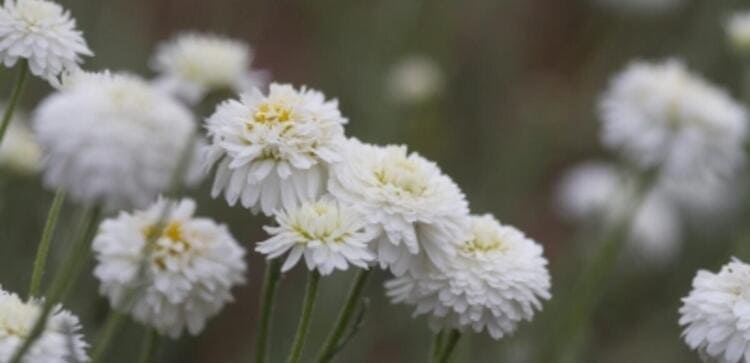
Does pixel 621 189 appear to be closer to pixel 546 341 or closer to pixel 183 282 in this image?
pixel 546 341

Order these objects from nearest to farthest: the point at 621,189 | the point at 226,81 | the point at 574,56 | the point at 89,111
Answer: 1. the point at 89,111
2. the point at 226,81
3. the point at 621,189
4. the point at 574,56

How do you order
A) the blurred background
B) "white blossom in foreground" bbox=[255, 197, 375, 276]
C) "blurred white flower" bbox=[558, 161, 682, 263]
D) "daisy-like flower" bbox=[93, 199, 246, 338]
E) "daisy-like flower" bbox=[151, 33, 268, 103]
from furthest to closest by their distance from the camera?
"blurred white flower" bbox=[558, 161, 682, 263]
the blurred background
"daisy-like flower" bbox=[151, 33, 268, 103]
"daisy-like flower" bbox=[93, 199, 246, 338]
"white blossom in foreground" bbox=[255, 197, 375, 276]

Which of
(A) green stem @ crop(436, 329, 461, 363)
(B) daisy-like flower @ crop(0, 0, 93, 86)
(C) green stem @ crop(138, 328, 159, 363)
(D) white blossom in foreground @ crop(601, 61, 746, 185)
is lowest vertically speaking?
(C) green stem @ crop(138, 328, 159, 363)

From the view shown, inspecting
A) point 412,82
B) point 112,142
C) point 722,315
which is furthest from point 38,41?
point 412,82

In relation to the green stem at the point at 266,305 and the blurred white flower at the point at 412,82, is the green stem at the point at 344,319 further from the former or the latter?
the blurred white flower at the point at 412,82

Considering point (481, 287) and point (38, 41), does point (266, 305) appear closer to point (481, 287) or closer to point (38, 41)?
point (481, 287)

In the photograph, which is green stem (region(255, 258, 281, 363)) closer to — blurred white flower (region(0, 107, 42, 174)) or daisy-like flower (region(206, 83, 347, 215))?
daisy-like flower (region(206, 83, 347, 215))

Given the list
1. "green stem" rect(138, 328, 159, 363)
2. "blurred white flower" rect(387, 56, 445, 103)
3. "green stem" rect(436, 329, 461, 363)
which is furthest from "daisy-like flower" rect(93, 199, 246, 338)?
"blurred white flower" rect(387, 56, 445, 103)

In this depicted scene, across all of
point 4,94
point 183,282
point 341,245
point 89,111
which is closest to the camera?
point 89,111

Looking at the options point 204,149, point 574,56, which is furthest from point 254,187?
point 574,56
